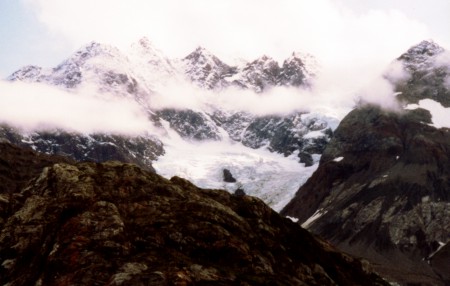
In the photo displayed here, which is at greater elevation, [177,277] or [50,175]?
[50,175]

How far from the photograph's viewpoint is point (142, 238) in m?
42.8

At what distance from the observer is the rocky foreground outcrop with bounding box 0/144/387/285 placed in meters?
38.1

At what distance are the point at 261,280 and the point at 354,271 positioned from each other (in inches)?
824

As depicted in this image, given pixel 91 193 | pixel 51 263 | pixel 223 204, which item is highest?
pixel 223 204

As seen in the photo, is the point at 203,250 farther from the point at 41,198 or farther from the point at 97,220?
the point at 41,198

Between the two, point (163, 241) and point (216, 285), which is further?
point (163, 241)

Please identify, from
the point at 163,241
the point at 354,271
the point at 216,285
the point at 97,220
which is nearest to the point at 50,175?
the point at 97,220

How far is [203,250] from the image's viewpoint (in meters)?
43.4

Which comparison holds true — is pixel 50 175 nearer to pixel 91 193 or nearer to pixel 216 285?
pixel 91 193

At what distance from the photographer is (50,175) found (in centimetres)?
5175

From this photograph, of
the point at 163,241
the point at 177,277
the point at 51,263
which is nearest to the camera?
the point at 177,277

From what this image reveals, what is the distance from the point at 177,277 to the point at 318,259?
66.6 ft

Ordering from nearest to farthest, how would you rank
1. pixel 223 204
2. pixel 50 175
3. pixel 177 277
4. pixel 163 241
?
pixel 177 277
pixel 163 241
pixel 50 175
pixel 223 204

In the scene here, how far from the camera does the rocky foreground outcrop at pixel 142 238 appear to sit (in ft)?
125
